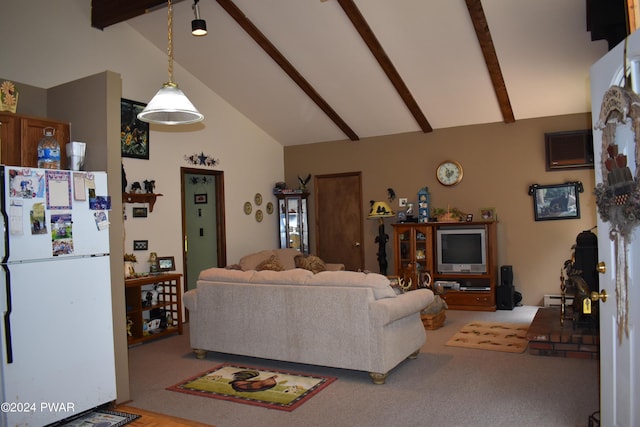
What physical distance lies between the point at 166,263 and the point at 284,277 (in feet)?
9.08

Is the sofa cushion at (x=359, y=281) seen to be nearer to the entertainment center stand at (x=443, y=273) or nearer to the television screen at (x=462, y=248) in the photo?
the entertainment center stand at (x=443, y=273)

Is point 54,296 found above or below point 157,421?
above

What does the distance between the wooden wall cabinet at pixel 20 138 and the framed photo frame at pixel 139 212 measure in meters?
2.57

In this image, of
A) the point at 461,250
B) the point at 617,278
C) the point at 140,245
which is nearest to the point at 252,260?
the point at 140,245

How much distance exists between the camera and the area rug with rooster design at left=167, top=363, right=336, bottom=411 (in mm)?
3850

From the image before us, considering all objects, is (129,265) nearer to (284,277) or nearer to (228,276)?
(228,276)

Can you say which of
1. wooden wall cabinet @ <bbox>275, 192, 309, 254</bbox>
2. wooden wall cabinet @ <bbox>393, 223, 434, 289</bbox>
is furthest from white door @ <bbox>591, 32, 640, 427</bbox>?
wooden wall cabinet @ <bbox>275, 192, 309, 254</bbox>

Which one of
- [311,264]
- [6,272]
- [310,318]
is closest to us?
[6,272]

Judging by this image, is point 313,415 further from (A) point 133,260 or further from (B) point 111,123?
(A) point 133,260

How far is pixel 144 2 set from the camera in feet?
18.1

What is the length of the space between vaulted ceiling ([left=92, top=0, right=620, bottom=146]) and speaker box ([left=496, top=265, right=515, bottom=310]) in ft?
7.49

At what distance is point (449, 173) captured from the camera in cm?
798

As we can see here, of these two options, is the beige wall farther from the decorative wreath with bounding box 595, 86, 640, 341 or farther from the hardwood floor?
the hardwood floor

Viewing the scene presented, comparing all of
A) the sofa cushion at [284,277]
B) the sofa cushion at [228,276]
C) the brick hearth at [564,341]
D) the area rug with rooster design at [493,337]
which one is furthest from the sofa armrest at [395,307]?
the sofa cushion at [228,276]
